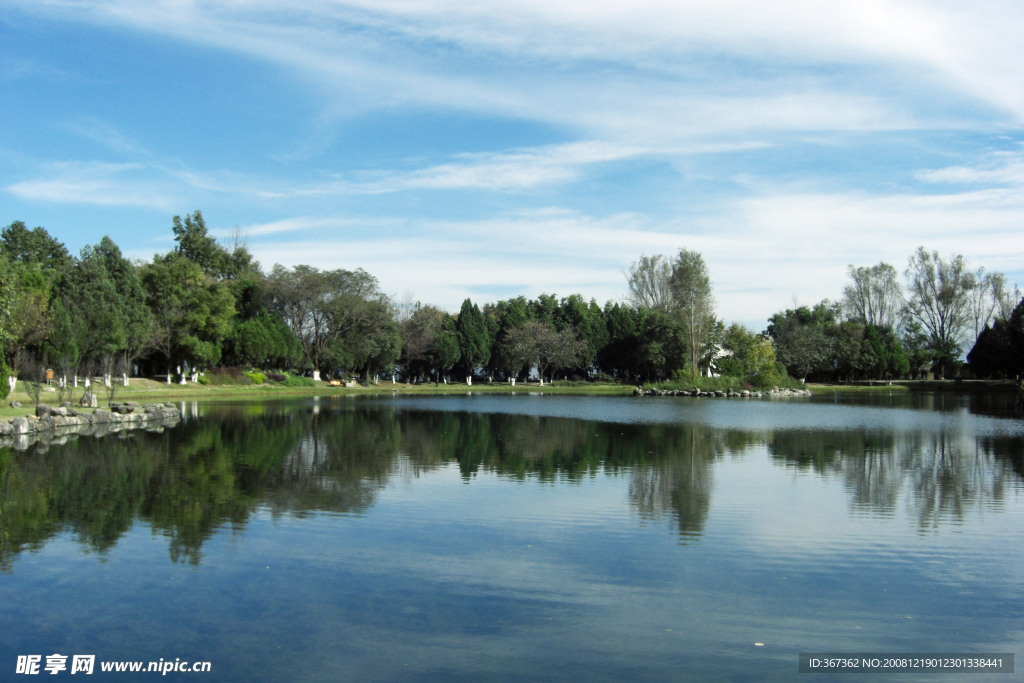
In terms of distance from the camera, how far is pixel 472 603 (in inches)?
267

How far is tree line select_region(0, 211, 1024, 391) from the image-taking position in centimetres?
3600

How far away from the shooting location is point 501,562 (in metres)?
8.12

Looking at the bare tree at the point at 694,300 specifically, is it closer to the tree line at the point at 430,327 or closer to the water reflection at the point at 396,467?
the tree line at the point at 430,327

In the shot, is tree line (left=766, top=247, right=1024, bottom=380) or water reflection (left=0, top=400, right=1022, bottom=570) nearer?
water reflection (left=0, top=400, right=1022, bottom=570)

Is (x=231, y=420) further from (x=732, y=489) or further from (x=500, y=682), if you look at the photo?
(x=500, y=682)

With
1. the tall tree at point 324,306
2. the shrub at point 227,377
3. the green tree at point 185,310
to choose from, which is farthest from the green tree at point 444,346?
the green tree at point 185,310

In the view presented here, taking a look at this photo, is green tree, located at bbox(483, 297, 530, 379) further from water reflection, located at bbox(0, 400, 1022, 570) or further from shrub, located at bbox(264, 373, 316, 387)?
A: water reflection, located at bbox(0, 400, 1022, 570)

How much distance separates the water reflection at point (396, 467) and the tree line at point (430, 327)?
13194 mm

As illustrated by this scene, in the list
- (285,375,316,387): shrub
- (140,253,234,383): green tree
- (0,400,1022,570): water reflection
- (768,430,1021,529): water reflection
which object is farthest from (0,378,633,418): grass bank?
(768,430,1021,529): water reflection

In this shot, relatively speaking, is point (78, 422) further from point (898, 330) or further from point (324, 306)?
point (898, 330)

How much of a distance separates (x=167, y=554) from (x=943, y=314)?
277ft

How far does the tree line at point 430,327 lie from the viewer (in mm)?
36000

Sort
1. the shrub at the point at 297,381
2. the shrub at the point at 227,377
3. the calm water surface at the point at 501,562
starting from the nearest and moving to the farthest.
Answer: the calm water surface at the point at 501,562
the shrub at the point at 227,377
the shrub at the point at 297,381

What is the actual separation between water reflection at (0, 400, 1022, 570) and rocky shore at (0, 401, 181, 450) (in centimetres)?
118
